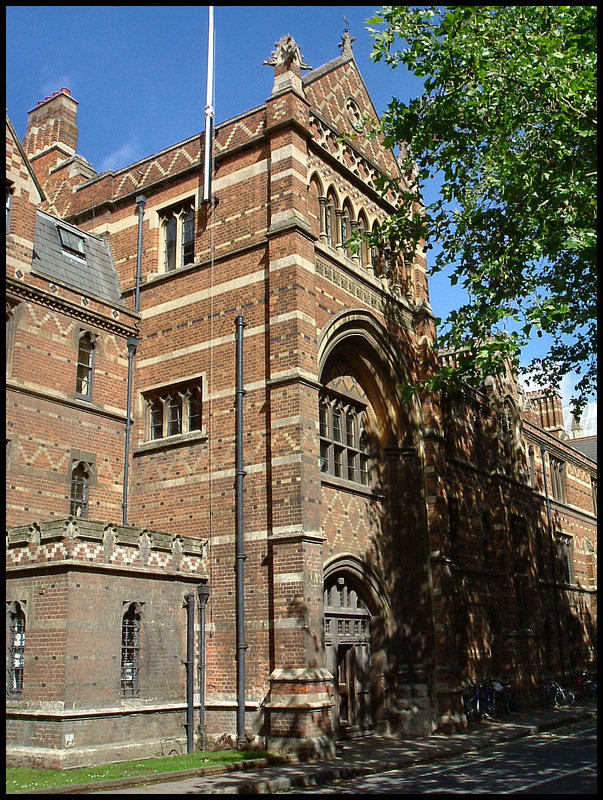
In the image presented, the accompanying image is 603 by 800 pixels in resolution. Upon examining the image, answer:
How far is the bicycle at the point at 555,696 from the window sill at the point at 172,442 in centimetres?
1714

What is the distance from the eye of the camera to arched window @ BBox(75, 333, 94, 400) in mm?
20500

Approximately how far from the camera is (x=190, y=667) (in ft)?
55.7

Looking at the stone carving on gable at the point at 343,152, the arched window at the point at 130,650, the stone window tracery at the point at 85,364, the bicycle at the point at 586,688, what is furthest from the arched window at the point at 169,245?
the bicycle at the point at 586,688

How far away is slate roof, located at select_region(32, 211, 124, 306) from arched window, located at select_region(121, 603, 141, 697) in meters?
8.55

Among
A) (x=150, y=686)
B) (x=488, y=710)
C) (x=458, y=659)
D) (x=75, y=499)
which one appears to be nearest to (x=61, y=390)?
(x=75, y=499)

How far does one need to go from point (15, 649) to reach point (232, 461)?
622 centimetres

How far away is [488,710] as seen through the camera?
78.4 ft

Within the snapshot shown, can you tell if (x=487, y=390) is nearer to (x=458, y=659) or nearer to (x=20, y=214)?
(x=458, y=659)

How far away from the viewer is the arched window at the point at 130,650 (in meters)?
16.1

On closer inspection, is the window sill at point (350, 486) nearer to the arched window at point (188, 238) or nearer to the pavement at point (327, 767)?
the pavement at point (327, 767)

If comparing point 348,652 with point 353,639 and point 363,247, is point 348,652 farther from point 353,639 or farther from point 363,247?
point 363,247

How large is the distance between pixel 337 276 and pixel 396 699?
36.5 ft

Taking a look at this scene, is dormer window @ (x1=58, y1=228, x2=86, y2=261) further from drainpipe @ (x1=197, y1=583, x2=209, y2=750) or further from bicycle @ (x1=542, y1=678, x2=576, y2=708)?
bicycle @ (x1=542, y1=678, x2=576, y2=708)

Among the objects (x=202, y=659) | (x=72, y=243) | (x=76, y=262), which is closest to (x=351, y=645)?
(x=202, y=659)
